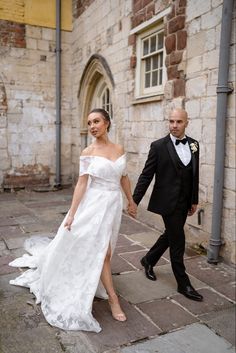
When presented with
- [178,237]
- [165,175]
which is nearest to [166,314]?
[178,237]

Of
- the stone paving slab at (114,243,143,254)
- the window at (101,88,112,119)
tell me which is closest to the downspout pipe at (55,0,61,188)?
the window at (101,88,112,119)

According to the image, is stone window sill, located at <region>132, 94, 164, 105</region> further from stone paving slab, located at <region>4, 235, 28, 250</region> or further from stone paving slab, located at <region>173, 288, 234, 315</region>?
stone paving slab, located at <region>173, 288, 234, 315</region>

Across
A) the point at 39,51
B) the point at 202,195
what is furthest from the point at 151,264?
the point at 39,51

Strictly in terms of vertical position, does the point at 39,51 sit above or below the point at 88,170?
above

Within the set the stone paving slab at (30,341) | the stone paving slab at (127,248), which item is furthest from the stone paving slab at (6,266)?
the stone paving slab at (127,248)

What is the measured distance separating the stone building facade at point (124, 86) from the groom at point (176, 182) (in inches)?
38.9

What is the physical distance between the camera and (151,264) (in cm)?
383

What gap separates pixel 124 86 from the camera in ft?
21.4

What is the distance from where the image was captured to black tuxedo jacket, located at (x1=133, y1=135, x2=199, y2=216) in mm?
3268

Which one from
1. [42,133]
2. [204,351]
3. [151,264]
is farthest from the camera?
[42,133]

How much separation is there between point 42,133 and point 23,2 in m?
3.20

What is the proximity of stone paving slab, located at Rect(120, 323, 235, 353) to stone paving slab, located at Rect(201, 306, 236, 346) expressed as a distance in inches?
2.6

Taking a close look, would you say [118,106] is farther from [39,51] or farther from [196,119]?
[39,51]

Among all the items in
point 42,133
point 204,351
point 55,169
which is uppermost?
point 42,133
